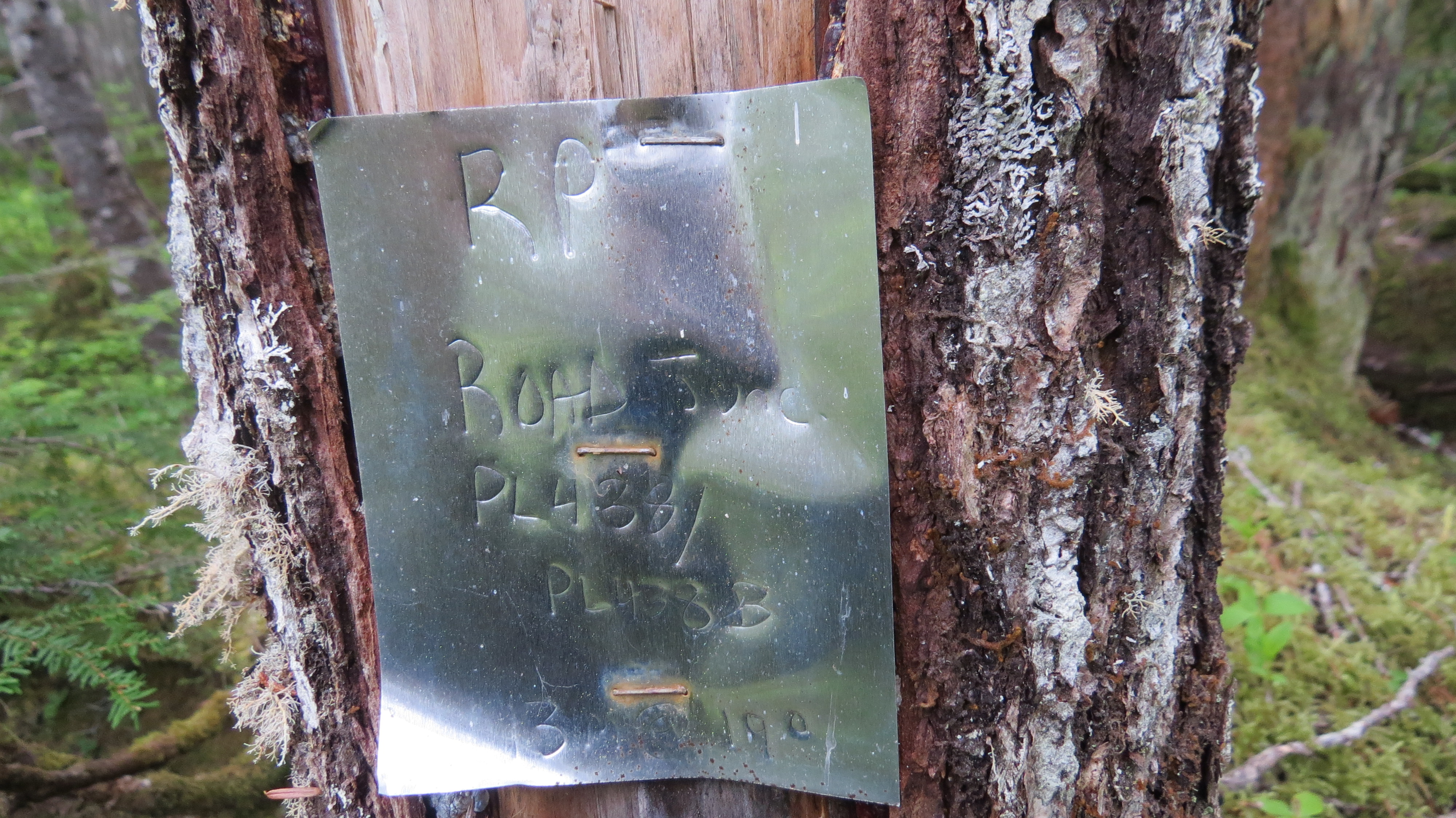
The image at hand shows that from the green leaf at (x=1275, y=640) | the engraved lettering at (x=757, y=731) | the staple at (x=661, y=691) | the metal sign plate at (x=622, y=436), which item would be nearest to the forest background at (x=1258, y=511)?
the green leaf at (x=1275, y=640)

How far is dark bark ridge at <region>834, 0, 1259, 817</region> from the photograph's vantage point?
2.61 ft

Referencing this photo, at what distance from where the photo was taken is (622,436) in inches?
36.4

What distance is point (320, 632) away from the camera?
1032 mm

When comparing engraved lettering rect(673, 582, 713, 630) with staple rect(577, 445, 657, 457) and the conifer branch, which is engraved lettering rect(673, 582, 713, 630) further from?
the conifer branch

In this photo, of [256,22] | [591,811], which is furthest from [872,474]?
[256,22]

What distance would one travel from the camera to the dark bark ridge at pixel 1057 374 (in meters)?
0.80

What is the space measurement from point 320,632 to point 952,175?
1.14 m

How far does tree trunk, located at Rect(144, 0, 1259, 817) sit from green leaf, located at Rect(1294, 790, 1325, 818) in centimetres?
78

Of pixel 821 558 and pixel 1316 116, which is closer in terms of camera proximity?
pixel 821 558

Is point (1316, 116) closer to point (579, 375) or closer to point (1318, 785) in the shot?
point (1318, 785)

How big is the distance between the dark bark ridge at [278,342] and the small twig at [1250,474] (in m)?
2.96

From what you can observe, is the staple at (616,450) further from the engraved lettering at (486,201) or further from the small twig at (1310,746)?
the small twig at (1310,746)

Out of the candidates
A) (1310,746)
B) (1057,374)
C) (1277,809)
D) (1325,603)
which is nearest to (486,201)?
(1057,374)

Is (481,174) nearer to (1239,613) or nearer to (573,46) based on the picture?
(573,46)
